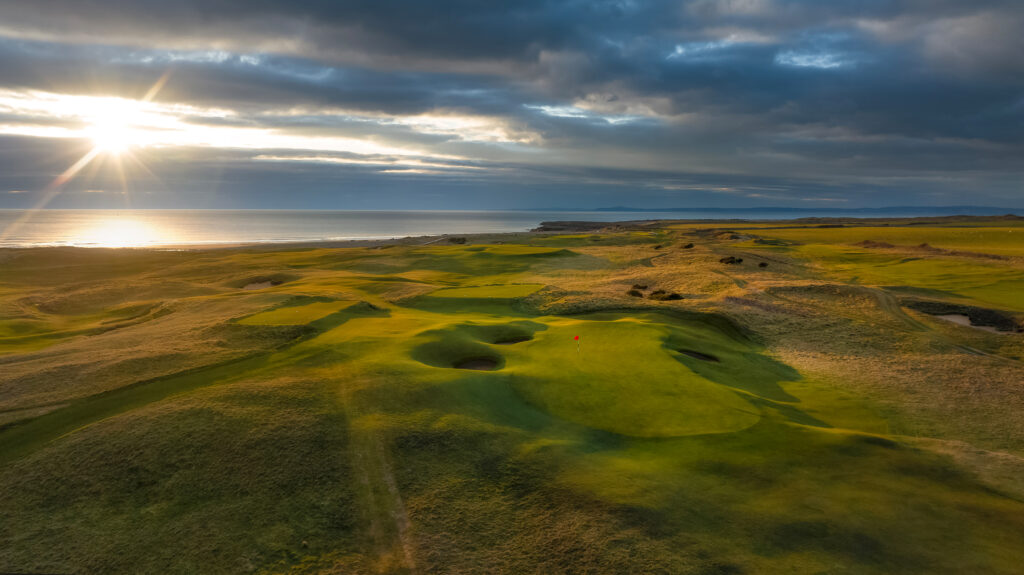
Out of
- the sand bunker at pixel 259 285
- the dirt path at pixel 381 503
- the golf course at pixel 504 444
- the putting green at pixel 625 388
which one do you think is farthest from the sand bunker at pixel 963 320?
the sand bunker at pixel 259 285

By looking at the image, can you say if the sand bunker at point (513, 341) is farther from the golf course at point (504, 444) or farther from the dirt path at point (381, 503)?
the dirt path at point (381, 503)

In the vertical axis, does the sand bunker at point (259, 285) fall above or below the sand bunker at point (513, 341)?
above

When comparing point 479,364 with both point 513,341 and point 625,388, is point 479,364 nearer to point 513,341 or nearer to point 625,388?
point 513,341

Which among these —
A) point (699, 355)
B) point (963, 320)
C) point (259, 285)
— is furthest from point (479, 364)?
point (259, 285)

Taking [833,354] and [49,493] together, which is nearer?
[49,493]

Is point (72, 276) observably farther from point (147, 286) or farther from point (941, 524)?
point (941, 524)

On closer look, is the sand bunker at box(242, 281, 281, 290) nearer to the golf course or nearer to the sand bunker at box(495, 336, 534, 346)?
the golf course

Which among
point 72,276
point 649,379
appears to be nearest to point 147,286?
point 72,276
